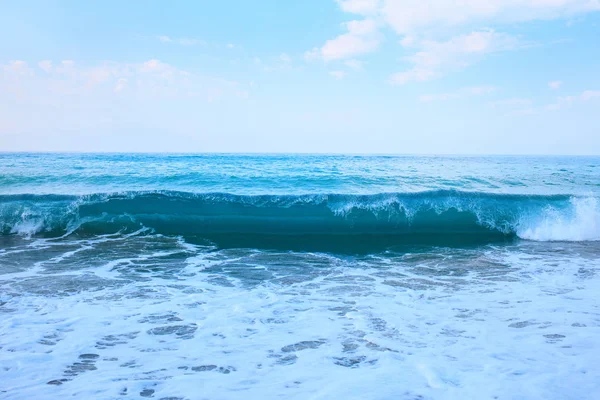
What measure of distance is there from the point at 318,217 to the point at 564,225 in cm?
712

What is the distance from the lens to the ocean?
11.5 ft

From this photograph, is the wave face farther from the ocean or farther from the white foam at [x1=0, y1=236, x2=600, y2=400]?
the white foam at [x1=0, y1=236, x2=600, y2=400]

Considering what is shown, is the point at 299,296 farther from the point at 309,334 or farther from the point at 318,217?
the point at 318,217

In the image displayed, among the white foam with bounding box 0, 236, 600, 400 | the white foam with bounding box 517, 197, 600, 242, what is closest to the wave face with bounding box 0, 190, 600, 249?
the white foam with bounding box 517, 197, 600, 242

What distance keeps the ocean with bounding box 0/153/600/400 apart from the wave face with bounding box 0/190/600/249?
55mm

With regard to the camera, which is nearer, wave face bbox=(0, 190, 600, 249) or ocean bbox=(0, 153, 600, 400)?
ocean bbox=(0, 153, 600, 400)

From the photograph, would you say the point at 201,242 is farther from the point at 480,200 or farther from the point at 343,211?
the point at 480,200

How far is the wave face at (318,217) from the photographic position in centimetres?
1103

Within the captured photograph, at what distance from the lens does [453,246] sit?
9.81 meters

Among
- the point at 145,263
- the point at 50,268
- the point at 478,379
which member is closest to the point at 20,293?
the point at 50,268

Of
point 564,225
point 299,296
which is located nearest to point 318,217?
point 299,296

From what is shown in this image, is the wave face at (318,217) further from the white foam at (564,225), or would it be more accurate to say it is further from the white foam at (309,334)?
the white foam at (309,334)

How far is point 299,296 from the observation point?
229 inches

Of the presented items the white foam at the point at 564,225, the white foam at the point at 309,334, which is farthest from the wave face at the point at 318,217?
the white foam at the point at 309,334
